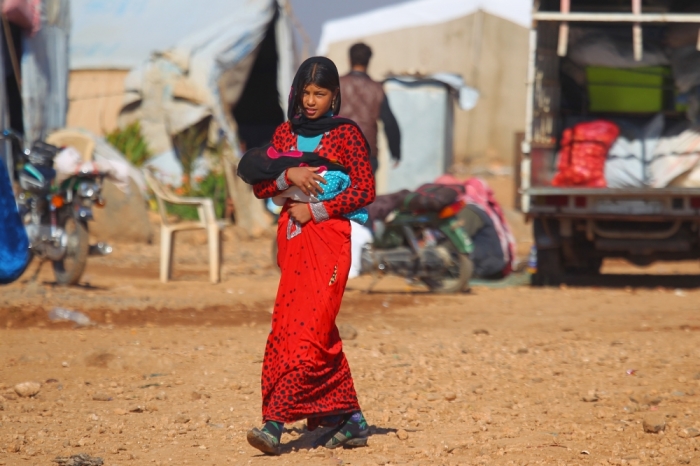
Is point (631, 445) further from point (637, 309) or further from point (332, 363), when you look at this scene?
point (637, 309)

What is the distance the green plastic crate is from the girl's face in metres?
6.24

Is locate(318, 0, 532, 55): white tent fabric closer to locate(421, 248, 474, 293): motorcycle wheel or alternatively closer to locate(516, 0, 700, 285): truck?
locate(516, 0, 700, 285): truck

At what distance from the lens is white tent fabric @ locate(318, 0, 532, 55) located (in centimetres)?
2262

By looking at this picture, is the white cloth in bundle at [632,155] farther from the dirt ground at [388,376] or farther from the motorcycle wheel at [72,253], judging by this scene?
the motorcycle wheel at [72,253]

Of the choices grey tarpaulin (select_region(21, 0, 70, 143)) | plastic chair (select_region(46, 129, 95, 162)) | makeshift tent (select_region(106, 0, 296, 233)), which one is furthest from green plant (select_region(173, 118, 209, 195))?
plastic chair (select_region(46, 129, 95, 162))

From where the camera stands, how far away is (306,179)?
3588 millimetres

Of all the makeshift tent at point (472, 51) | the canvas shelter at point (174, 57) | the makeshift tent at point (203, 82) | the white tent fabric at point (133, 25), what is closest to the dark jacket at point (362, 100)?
the makeshift tent at point (203, 82)

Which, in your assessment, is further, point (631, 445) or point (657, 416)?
point (657, 416)

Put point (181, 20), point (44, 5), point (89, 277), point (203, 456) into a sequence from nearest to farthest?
1. point (203, 456)
2. point (89, 277)
3. point (44, 5)
4. point (181, 20)

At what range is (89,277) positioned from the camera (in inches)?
348

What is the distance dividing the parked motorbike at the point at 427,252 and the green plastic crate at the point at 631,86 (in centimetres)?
231

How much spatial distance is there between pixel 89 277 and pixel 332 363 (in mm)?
5607

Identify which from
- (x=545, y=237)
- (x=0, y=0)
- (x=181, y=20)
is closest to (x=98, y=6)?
(x=181, y=20)

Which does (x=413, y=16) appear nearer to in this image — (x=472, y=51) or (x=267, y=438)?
(x=472, y=51)
